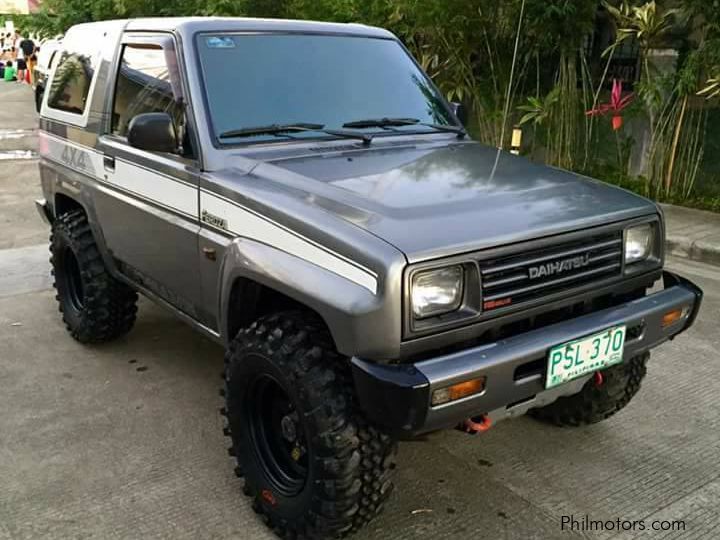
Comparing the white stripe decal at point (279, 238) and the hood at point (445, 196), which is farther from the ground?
the hood at point (445, 196)

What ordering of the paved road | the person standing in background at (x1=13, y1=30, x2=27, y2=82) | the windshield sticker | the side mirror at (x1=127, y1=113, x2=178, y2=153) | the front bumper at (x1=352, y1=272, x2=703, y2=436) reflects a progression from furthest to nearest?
the person standing in background at (x1=13, y1=30, x2=27, y2=82)
the windshield sticker
the side mirror at (x1=127, y1=113, x2=178, y2=153)
the paved road
the front bumper at (x1=352, y1=272, x2=703, y2=436)

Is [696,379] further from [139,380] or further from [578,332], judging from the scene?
[139,380]

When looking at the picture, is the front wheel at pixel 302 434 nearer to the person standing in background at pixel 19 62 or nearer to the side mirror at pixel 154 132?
the side mirror at pixel 154 132

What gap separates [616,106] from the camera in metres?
8.36

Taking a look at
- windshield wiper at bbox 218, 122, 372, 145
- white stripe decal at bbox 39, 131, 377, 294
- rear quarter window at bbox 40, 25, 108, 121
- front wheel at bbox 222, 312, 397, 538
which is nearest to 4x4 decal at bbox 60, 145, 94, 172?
white stripe decal at bbox 39, 131, 377, 294

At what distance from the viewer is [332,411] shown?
2.46 metres

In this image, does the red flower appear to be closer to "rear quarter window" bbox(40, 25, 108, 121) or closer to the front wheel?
"rear quarter window" bbox(40, 25, 108, 121)

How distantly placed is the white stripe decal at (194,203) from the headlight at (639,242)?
1.21 m

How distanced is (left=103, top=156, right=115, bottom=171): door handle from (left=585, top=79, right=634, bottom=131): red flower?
6.17 metres

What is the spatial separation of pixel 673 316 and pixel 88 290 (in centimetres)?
313

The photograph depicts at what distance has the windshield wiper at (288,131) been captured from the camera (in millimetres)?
3201

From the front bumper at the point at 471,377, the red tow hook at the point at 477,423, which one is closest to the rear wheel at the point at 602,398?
Answer: the front bumper at the point at 471,377

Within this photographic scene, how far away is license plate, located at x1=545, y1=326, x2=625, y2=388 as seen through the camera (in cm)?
254

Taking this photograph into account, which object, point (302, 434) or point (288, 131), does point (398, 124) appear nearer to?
point (288, 131)
